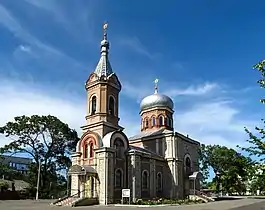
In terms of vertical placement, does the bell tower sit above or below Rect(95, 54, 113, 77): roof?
below

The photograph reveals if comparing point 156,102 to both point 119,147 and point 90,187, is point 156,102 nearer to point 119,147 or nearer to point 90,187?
point 119,147

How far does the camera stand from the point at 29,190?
160 ft

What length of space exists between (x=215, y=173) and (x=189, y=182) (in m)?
16.7

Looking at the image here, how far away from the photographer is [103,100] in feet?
124

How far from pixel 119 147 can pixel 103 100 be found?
5876 millimetres

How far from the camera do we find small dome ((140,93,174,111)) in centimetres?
4934

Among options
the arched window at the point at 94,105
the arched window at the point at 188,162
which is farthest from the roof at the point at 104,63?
the arched window at the point at 188,162

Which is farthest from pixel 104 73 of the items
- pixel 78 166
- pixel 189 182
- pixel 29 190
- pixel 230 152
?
pixel 230 152

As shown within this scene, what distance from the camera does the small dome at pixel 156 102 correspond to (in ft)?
162

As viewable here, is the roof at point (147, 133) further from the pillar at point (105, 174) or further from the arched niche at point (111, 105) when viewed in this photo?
the pillar at point (105, 174)

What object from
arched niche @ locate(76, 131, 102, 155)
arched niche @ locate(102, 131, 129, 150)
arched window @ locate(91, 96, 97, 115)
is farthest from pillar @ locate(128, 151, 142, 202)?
arched window @ locate(91, 96, 97, 115)

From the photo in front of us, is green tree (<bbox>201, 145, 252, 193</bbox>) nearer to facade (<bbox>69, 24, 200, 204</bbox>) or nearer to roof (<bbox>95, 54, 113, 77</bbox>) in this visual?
facade (<bbox>69, 24, 200, 204</bbox>)

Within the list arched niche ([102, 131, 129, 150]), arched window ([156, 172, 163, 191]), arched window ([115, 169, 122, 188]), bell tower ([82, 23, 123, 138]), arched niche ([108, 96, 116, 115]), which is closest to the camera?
arched niche ([102, 131, 129, 150])

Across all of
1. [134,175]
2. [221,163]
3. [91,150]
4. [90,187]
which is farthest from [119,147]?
[221,163]
